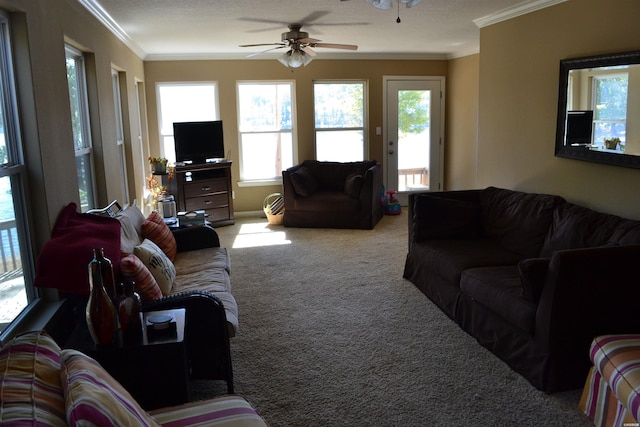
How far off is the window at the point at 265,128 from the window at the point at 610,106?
4.69m

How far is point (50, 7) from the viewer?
294 cm

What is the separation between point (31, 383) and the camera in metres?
1.39

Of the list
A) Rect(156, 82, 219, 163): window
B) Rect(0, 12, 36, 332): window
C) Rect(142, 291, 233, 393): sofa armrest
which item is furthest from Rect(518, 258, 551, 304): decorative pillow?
Rect(156, 82, 219, 163): window

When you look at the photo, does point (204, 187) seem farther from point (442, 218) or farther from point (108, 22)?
point (442, 218)

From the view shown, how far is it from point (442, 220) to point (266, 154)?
395cm

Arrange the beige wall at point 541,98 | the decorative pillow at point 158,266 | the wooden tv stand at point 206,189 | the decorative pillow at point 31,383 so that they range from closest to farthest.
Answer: the decorative pillow at point 31,383 < the decorative pillow at point 158,266 < the beige wall at point 541,98 < the wooden tv stand at point 206,189

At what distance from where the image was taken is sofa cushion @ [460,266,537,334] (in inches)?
113

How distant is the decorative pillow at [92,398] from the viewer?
1.27 m

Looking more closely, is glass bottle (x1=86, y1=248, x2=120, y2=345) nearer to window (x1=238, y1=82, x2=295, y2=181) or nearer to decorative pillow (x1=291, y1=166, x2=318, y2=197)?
decorative pillow (x1=291, y1=166, x2=318, y2=197)

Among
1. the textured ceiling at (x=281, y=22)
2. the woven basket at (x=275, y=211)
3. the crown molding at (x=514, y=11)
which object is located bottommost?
the woven basket at (x=275, y=211)

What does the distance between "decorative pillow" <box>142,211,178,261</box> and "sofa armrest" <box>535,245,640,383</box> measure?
2.56 metres

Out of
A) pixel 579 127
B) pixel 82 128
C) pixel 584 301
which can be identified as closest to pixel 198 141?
pixel 82 128

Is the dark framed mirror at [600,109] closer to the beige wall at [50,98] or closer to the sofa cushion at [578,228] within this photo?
the sofa cushion at [578,228]

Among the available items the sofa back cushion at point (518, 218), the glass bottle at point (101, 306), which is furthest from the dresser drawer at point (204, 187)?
the glass bottle at point (101, 306)
